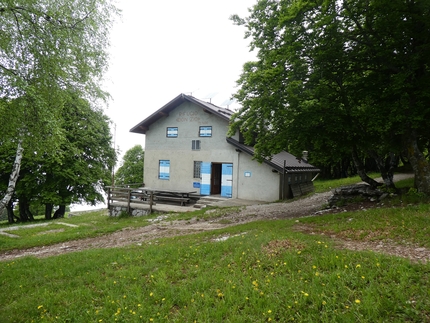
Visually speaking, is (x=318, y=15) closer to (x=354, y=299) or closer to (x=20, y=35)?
(x=354, y=299)

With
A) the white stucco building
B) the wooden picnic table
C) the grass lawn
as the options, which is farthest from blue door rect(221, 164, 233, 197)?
the grass lawn

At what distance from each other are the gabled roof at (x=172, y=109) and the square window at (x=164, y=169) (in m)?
3.55

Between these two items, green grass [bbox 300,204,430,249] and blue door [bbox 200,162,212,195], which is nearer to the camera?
green grass [bbox 300,204,430,249]

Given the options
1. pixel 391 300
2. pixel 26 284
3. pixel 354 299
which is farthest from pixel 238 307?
pixel 26 284

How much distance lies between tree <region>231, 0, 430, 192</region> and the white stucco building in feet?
23.1

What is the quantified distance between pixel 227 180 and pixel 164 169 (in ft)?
19.3

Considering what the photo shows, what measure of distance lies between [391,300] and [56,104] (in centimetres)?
1025

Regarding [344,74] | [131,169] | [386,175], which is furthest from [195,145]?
[131,169]

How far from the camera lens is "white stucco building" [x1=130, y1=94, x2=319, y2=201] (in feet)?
60.3

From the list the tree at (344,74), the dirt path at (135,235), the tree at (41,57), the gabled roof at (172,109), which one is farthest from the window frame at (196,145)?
the tree at (41,57)

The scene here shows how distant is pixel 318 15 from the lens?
834 cm

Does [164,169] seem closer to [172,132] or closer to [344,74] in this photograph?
[172,132]

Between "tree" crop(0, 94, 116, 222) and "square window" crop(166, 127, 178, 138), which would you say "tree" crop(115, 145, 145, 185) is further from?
"square window" crop(166, 127, 178, 138)

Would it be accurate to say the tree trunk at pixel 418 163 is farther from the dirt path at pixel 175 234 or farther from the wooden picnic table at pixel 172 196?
the wooden picnic table at pixel 172 196
